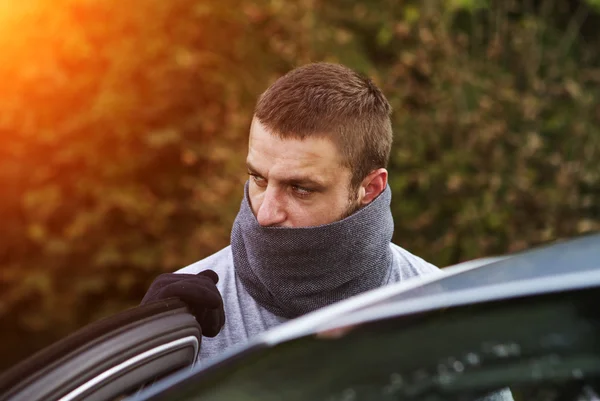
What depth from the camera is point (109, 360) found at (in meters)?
2.09

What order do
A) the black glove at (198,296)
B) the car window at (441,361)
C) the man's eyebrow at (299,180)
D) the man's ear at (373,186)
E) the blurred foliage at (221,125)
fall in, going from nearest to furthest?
the car window at (441,361), the black glove at (198,296), the man's eyebrow at (299,180), the man's ear at (373,186), the blurred foliage at (221,125)

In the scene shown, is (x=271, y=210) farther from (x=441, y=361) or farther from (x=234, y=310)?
(x=441, y=361)

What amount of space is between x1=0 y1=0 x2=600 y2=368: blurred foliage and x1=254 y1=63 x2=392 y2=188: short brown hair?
10.2 ft

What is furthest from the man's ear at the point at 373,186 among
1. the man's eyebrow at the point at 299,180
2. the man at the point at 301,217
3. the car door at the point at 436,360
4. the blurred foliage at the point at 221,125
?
the blurred foliage at the point at 221,125

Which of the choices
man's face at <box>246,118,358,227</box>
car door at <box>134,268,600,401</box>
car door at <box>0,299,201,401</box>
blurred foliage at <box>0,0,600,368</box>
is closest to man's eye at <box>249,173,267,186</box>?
man's face at <box>246,118,358,227</box>

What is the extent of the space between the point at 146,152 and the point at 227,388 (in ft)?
17.1

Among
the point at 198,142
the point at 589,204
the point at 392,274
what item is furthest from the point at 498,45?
the point at 392,274

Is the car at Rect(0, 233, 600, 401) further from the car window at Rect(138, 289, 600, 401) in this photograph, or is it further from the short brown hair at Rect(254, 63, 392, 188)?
the short brown hair at Rect(254, 63, 392, 188)

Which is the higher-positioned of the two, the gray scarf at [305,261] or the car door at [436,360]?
the car door at [436,360]

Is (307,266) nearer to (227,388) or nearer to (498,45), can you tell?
(227,388)

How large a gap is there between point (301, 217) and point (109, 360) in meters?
0.78

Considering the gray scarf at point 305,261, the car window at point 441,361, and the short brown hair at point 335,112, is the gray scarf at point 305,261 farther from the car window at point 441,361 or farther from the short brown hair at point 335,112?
the car window at point 441,361

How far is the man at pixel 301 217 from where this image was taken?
8.75ft

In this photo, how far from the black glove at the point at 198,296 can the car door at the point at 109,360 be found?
0.12m
